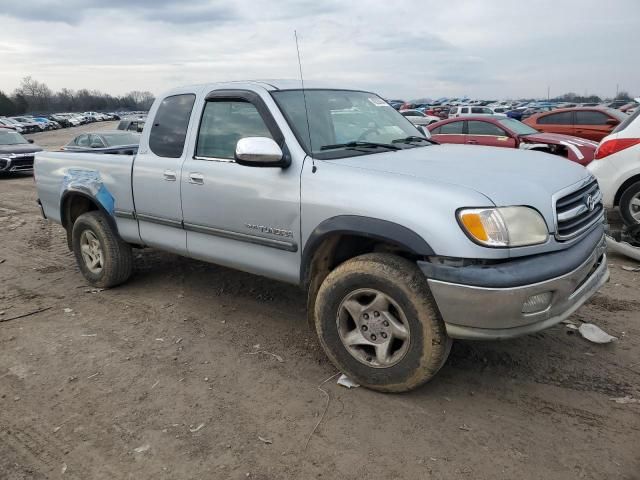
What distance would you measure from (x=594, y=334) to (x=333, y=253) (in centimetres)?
206

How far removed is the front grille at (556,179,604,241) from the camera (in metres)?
2.94

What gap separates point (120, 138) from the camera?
12.0 m

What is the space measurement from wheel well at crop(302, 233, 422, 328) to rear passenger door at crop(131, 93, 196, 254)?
52.7 inches

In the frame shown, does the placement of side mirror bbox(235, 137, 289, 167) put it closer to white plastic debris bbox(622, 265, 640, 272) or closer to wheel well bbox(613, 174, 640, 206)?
white plastic debris bbox(622, 265, 640, 272)

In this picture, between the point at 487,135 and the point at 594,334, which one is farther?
the point at 487,135

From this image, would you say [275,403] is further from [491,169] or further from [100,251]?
[100,251]

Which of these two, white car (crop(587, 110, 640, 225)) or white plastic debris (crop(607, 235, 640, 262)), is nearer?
white plastic debris (crop(607, 235, 640, 262))

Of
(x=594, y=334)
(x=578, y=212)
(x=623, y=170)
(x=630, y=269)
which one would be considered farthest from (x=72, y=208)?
(x=623, y=170)

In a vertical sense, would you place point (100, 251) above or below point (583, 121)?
below

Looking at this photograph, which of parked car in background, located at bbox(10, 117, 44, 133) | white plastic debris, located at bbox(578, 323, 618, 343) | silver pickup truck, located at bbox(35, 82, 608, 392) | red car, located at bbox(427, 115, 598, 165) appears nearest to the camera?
silver pickup truck, located at bbox(35, 82, 608, 392)

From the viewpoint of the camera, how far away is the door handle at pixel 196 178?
3936 millimetres

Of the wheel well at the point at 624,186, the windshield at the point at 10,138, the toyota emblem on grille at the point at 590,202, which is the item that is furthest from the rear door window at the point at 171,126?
the windshield at the point at 10,138

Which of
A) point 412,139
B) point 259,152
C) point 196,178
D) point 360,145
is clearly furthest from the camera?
point 412,139

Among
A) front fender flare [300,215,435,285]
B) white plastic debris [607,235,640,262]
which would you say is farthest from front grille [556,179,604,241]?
white plastic debris [607,235,640,262]
